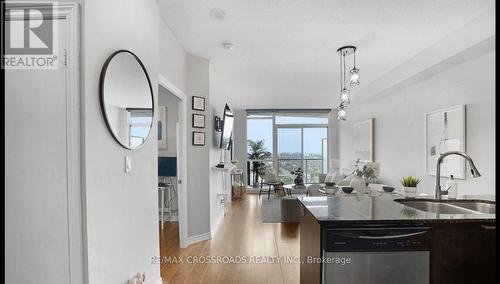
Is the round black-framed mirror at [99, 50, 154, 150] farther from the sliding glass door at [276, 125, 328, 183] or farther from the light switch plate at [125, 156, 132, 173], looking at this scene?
the sliding glass door at [276, 125, 328, 183]

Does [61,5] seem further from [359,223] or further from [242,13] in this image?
[359,223]

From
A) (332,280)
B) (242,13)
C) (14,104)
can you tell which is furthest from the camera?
(242,13)

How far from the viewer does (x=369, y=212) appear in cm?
158

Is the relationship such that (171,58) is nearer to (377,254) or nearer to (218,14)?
(218,14)

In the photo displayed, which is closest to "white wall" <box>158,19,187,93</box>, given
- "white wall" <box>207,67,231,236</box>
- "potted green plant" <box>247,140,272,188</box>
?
"white wall" <box>207,67,231,236</box>

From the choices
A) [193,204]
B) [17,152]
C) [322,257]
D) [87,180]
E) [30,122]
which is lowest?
[193,204]

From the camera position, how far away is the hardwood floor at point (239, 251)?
2.49 metres

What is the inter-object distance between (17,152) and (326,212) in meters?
1.73

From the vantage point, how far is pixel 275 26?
2.62 meters

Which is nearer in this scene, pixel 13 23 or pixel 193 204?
pixel 13 23

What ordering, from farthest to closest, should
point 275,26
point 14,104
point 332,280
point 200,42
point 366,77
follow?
point 366,77 → point 200,42 → point 275,26 → point 332,280 → point 14,104

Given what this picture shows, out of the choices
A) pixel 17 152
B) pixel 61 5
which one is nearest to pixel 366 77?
pixel 61 5

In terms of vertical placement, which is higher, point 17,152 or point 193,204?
point 17,152

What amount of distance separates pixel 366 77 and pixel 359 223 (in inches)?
152
